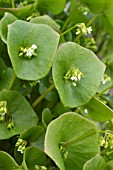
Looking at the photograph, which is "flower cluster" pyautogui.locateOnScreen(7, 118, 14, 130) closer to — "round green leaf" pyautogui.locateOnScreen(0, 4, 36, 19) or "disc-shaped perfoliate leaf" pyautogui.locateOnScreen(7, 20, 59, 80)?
"disc-shaped perfoliate leaf" pyautogui.locateOnScreen(7, 20, 59, 80)

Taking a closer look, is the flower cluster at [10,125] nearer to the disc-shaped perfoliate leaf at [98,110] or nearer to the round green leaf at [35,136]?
the round green leaf at [35,136]

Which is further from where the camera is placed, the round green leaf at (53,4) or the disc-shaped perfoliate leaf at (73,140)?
the round green leaf at (53,4)

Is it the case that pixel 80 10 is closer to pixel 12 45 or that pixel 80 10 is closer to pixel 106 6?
pixel 106 6

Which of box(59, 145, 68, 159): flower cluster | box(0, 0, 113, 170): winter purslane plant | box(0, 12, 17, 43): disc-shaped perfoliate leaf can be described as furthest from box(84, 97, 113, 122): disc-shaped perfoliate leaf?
box(0, 12, 17, 43): disc-shaped perfoliate leaf

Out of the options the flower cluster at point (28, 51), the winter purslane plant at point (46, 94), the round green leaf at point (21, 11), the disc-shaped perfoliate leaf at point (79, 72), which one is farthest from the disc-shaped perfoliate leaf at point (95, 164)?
the round green leaf at point (21, 11)

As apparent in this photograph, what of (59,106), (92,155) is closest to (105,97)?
(59,106)

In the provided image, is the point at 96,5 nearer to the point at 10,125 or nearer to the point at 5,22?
the point at 5,22

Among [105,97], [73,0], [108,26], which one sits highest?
[73,0]
